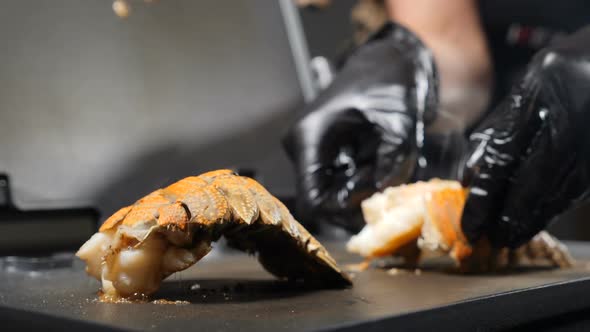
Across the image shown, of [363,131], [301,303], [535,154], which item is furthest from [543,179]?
[363,131]

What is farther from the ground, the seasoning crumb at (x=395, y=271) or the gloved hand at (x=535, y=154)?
the gloved hand at (x=535, y=154)

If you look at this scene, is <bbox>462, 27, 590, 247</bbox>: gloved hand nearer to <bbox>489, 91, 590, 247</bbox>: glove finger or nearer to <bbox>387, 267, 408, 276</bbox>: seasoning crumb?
<bbox>489, 91, 590, 247</bbox>: glove finger

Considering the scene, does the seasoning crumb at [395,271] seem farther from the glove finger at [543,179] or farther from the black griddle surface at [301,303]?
the glove finger at [543,179]

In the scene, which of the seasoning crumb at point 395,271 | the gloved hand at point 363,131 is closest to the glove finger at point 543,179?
the seasoning crumb at point 395,271

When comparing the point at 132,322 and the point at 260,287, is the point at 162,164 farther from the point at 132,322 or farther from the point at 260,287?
the point at 132,322

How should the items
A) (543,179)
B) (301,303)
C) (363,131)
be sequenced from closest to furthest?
(301,303)
(543,179)
(363,131)

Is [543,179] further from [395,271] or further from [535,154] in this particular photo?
[395,271]
